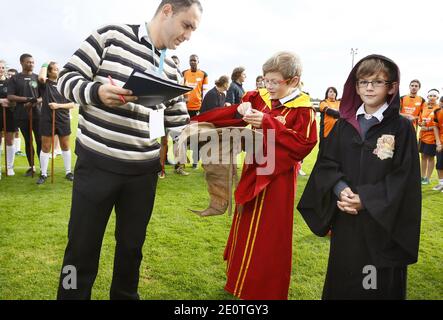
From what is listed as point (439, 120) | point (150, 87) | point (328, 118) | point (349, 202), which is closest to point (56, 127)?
point (150, 87)

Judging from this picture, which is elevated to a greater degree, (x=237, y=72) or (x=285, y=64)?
(x=237, y=72)

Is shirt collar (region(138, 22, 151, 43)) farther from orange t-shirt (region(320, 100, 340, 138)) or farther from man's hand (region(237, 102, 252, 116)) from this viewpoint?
orange t-shirt (region(320, 100, 340, 138))

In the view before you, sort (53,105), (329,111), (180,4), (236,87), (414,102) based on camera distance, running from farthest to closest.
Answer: (414,102), (236,87), (329,111), (53,105), (180,4)

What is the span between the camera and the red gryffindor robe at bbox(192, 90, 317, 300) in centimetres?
258

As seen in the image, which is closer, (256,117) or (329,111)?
(256,117)

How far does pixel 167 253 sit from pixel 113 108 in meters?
2.32

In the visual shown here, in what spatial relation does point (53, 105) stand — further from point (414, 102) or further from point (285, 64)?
point (414, 102)

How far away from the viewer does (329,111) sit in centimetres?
776

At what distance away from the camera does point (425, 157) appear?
835 cm

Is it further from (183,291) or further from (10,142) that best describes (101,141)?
(10,142)

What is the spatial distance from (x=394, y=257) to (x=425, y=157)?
7.43 m

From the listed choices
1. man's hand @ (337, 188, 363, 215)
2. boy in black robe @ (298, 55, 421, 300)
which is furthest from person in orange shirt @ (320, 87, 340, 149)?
man's hand @ (337, 188, 363, 215)

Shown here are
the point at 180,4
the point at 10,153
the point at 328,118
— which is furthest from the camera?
the point at 328,118

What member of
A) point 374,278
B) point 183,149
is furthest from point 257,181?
point 374,278
